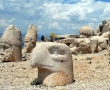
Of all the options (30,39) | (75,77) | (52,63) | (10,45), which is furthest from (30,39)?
(52,63)

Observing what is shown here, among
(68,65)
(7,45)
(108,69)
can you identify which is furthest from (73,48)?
(68,65)

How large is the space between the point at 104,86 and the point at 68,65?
4.78 ft

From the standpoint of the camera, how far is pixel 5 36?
15.3m

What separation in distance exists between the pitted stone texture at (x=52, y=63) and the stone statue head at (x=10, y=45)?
631cm

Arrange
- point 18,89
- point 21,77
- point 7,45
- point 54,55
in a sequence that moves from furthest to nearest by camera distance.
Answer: point 7,45
point 21,77
point 54,55
point 18,89

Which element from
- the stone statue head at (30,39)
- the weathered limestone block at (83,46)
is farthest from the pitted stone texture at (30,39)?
the weathered limestone block at (83,46)

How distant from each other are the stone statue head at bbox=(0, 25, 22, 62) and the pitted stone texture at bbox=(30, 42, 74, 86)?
631cm

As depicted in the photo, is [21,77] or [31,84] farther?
[21,77]

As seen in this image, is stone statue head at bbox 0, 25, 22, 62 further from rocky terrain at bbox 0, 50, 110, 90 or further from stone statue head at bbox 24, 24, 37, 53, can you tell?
stone statue head at bbox 24, 24, 37, 53

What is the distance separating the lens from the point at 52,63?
897 centimetres

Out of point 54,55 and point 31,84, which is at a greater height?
point 54,55

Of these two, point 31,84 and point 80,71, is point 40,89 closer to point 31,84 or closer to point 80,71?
point 31,84

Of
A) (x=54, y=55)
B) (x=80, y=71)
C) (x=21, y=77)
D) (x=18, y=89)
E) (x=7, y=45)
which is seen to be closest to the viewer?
(x=18, y=89)

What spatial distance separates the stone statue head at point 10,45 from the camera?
15.2 meters
